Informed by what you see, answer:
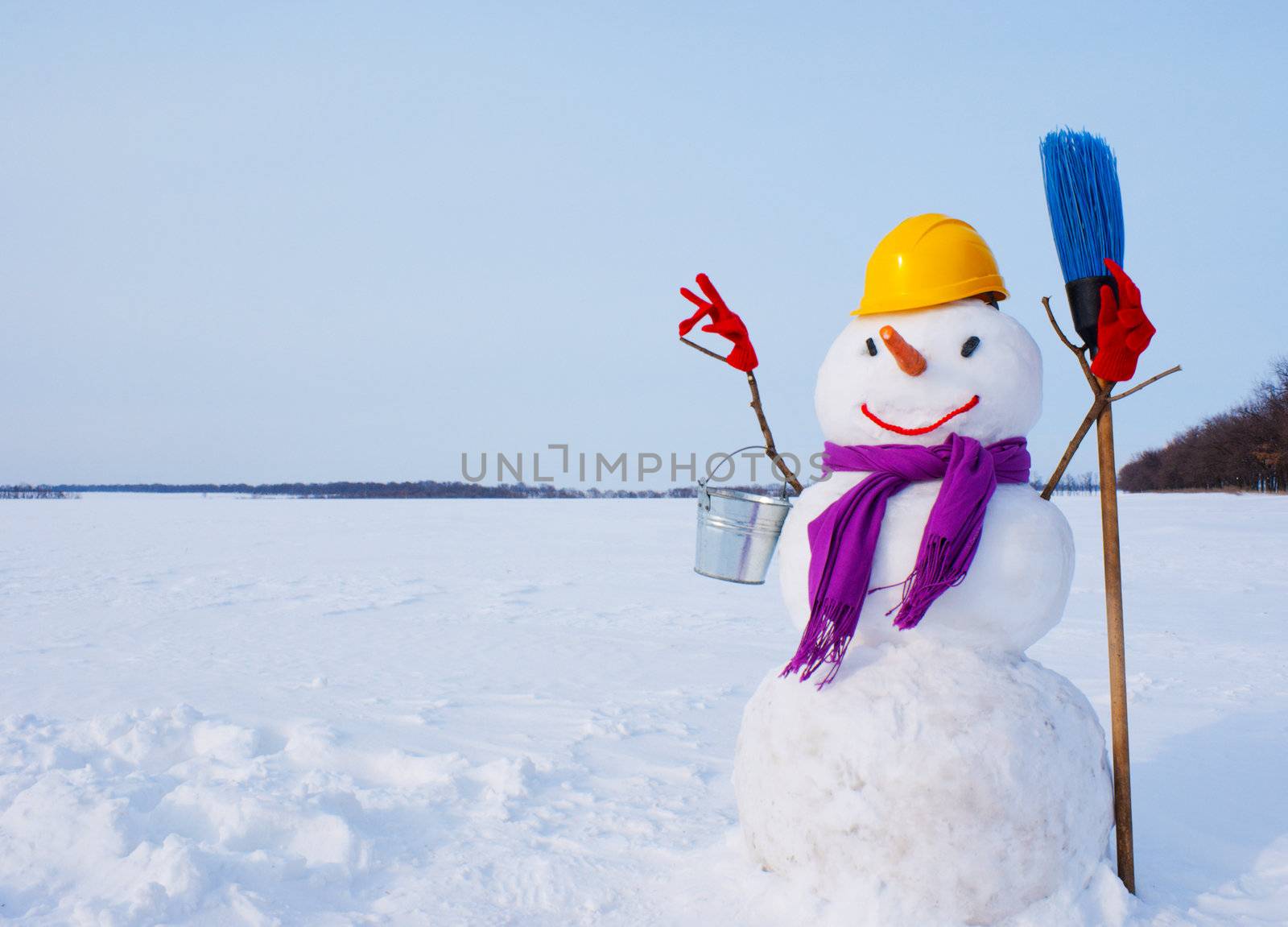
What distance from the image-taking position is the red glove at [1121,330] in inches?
99.4

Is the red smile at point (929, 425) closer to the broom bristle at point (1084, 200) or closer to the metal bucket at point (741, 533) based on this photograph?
the metal bucket at point (741, 533)

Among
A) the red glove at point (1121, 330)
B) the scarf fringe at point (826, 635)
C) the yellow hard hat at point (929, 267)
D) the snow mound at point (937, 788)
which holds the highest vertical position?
the yellow hard hat at point (929, 267)

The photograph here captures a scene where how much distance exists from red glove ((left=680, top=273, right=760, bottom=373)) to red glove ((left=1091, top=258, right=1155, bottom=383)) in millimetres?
994

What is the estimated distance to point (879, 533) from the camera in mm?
2432

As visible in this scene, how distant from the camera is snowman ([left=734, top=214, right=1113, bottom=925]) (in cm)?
232

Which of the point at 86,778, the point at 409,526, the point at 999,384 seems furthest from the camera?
the point at 409,526

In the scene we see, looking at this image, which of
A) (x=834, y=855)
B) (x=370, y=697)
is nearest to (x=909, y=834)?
(x=834, y=855)

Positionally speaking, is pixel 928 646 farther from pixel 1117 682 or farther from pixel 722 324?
pixel 722 324

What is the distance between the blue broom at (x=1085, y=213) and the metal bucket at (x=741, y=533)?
40.8 inches

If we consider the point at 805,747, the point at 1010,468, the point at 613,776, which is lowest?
the point at 613,776

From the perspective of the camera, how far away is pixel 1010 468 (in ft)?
8.44

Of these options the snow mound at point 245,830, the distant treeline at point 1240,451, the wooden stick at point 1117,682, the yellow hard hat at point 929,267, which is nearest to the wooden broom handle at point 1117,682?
the wooden stick at point 1117,682

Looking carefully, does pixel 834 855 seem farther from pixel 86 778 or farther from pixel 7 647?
pixel 7 647

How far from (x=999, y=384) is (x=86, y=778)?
336 centimetres
